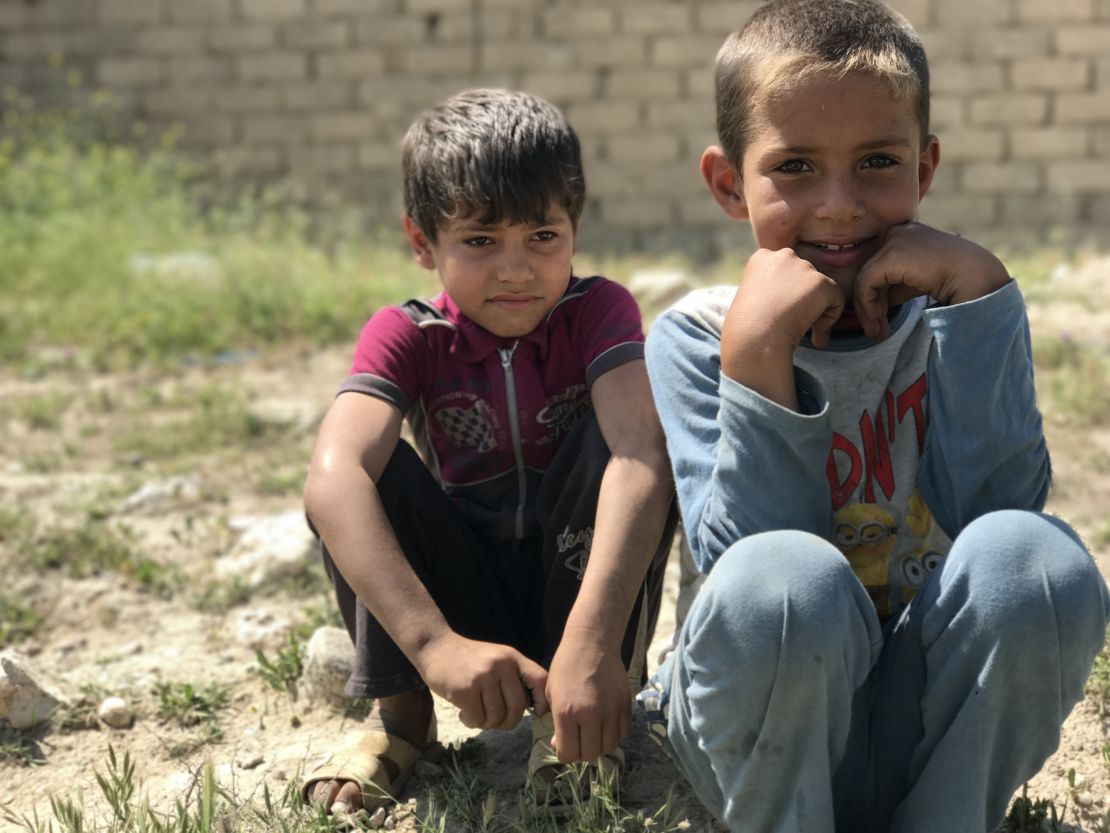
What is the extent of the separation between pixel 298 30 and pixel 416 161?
30.4 ft

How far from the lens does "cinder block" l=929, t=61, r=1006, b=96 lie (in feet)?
32.7

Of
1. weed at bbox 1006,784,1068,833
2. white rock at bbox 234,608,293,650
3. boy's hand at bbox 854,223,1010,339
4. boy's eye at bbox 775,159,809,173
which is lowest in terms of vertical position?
white rock at bbox 234,608,293,650

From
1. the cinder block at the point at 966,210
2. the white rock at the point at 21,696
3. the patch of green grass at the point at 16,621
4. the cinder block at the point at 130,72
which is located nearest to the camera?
the white rock at the point at 21,696

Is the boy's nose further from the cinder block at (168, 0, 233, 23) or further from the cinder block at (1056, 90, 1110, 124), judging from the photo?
the cinder block at (168, 0, 233, 23)

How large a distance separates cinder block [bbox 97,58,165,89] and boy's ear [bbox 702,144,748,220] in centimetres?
1027

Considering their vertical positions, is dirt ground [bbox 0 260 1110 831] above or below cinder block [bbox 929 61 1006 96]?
below

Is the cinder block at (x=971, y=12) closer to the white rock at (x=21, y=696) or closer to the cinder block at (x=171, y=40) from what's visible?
the cinder block at (x=171, y=40)

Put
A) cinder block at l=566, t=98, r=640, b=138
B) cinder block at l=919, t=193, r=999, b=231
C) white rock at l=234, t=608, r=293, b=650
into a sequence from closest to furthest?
white rock at l=234, t=608, r=293, b=650 < cinder block at l=919, t=193, r=999, b=231 < cinder block at l=566, t=98, r=640, b=138

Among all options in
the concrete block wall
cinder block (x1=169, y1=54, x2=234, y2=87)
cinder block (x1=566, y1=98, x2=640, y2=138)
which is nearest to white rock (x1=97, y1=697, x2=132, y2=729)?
the concrete block wall

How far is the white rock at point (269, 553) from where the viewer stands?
11.7 feet

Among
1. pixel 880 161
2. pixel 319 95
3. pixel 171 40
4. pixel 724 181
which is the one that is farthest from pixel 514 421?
pixel 171 40

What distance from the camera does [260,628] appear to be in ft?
10.6

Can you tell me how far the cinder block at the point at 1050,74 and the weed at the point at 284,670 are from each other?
349 inches

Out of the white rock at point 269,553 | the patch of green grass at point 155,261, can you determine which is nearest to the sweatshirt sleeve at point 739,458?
the white rock at point 269,553
